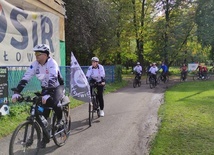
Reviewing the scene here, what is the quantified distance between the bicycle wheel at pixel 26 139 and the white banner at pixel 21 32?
18.3 feet

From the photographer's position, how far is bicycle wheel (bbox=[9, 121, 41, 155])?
454 cm

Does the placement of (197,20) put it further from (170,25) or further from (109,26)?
(109,26)

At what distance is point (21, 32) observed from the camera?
11.1m

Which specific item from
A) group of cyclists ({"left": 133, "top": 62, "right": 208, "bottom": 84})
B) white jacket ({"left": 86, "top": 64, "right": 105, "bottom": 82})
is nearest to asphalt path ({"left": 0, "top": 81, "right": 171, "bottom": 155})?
white jacket ({"left": 86, "top": 64, "right": 105, "bottom": 82})

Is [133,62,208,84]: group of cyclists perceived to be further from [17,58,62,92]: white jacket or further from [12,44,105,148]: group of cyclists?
[17,58,62,92]: white jacket

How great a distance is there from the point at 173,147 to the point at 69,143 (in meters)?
2.20

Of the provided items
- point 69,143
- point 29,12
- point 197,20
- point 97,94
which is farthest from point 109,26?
point 69,143

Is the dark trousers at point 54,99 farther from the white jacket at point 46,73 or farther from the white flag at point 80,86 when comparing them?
the white flag at point 80,86

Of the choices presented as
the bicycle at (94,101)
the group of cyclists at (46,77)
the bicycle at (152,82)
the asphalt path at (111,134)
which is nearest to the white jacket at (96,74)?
the bicycle at (94,101)

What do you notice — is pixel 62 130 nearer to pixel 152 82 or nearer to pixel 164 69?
pixel 152 82

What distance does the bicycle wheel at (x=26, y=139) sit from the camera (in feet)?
14.9

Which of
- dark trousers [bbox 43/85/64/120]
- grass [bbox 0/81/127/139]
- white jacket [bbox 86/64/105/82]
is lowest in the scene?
grass [bbox 0/81/127/139]

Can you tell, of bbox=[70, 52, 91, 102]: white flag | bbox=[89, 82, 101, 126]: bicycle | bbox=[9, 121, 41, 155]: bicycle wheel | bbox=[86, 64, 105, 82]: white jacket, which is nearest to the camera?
bbox=[9, 121, 41, 155]: bicycle wheel

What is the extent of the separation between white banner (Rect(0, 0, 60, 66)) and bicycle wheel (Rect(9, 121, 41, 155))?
5.59 metres
